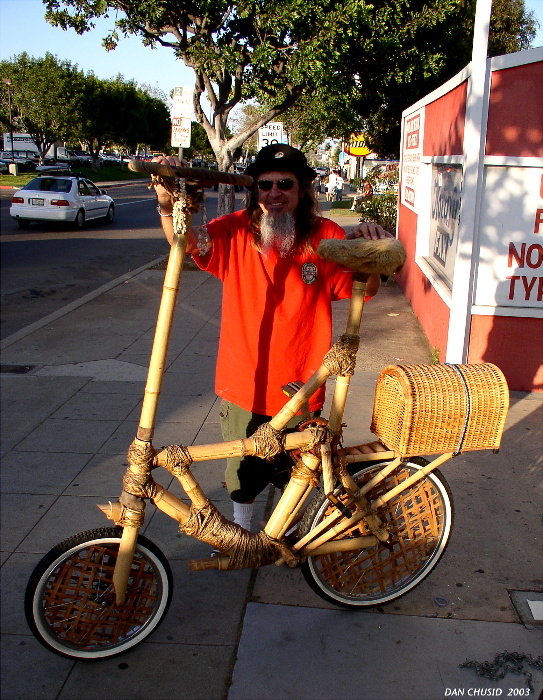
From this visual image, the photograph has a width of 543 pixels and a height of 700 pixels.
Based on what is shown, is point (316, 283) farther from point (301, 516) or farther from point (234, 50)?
point (234, 50)

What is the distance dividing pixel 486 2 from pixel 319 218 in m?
3.47

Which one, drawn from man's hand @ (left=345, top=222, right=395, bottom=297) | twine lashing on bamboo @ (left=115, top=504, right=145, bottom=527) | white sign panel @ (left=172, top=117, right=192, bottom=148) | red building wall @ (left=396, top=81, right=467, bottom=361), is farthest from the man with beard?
white sign panel @ (left=172, top=117, right=192, bottom=148)

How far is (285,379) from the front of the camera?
297cm

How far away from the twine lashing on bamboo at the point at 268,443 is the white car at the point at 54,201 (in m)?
17.2

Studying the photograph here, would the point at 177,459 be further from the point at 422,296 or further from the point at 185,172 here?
the point at 422,296

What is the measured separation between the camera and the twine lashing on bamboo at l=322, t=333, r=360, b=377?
263 centimetres

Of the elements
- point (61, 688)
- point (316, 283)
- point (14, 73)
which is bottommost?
point (61, 688)

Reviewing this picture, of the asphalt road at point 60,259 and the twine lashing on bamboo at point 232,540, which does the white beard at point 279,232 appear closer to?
the twine lashing on bamboo at point 232,540

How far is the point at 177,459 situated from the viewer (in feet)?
8.22

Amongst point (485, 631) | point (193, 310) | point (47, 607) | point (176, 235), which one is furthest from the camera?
point (193, 310)

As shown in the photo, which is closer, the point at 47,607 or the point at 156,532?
the point at 47,607

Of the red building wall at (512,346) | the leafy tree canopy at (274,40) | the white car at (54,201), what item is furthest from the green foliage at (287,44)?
the red building wall at (512,346)

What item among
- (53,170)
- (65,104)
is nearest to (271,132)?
(53,170)

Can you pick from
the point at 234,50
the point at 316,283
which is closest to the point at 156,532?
the point at 316,283
